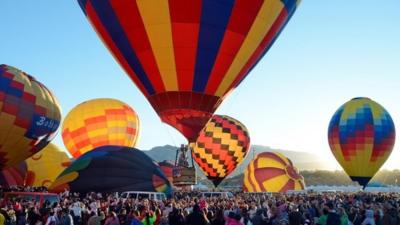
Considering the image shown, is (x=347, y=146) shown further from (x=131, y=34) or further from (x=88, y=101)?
(x=131, y=34)

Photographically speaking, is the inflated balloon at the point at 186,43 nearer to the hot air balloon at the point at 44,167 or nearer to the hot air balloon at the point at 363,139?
the hot air balloon at the point at 44,167

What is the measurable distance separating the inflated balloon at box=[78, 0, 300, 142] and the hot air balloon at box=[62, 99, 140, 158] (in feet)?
37.0

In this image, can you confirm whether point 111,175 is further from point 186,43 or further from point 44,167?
point 44,167

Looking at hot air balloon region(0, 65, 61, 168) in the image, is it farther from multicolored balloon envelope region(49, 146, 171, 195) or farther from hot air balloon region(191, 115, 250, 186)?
hot air balloon region(191, 115, 250, 186)

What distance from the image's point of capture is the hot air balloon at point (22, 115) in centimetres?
1998

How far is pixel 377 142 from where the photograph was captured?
2991 centimetres

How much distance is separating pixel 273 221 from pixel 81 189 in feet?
32.3

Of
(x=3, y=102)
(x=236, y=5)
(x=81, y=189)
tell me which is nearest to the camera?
(x=236, y=5)

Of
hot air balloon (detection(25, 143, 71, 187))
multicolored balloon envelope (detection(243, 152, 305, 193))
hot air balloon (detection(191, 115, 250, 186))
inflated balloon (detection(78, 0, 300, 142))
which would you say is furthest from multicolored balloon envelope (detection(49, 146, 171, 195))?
multicolored balloon envelope (detection(243, 152, 305, 193))

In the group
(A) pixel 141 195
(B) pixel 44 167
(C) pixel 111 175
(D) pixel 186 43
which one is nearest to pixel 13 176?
(B) pixel 44 167

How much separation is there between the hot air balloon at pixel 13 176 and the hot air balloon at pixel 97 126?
3.07 metres

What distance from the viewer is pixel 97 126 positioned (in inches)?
1066

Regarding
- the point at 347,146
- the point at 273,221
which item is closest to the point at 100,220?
the point at 273,221

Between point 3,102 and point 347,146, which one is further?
point 347,146
